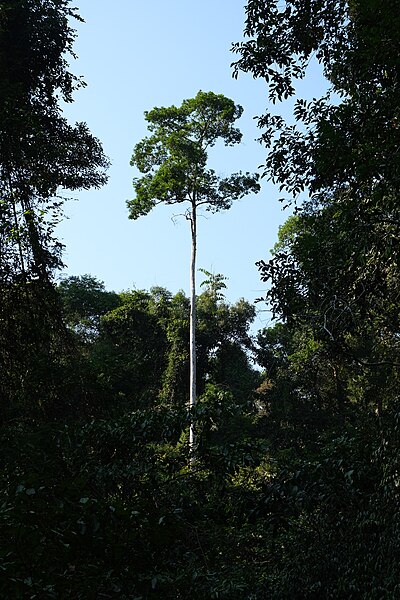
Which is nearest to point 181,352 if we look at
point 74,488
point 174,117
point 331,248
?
point 174,117

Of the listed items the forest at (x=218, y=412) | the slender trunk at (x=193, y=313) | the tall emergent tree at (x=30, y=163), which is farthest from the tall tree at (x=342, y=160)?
the slender trunk at (x=193, y=313)

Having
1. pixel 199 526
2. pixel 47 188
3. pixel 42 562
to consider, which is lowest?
pixel 199 526

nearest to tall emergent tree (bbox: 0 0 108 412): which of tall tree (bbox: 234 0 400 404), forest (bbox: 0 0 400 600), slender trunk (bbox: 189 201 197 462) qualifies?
forest (bbox: 0 0 400 600)

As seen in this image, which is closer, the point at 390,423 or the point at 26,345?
the point at 390,423

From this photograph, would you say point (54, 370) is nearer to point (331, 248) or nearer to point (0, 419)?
point (0, 419)

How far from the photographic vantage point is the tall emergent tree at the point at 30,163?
7.12m

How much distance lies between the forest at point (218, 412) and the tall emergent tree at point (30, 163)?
3 cm

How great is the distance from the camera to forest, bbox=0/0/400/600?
317 cm

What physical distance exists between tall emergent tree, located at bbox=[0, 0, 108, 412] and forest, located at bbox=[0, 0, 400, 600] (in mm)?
25

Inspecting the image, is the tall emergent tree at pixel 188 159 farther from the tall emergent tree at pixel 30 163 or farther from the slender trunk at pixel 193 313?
the tall emergent tree at pixel 30 163

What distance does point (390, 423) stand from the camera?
159 inches

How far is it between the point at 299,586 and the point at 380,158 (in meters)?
2.95

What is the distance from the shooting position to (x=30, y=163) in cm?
756

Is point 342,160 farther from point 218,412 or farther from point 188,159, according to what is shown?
point 188,159
